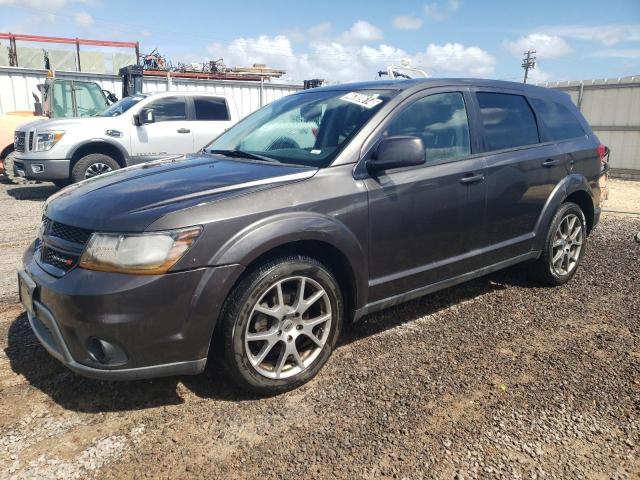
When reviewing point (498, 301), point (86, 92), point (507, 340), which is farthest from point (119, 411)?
point (86, 92)

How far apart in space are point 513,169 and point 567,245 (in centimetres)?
121

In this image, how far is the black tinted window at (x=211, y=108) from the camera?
386 inches

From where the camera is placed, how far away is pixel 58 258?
2.64 metres

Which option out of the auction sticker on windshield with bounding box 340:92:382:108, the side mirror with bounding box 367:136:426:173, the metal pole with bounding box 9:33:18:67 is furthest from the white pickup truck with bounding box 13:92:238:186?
the metal pole with bounding box 9:33:18:67

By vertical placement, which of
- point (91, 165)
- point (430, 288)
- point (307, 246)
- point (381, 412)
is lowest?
point (381, 412)

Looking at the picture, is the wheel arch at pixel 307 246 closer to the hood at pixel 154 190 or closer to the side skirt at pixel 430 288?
the side skirt at pixel 430 288

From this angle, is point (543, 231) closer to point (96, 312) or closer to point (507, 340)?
point (507, 340)

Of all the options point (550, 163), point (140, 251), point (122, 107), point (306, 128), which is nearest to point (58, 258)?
point (140, 251)

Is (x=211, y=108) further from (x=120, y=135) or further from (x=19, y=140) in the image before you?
(x=19, y=140)

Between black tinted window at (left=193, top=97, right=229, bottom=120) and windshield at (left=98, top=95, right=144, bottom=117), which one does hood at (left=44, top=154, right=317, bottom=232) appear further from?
black tinted window at (left=193, top=97, right=229, bottom=120)

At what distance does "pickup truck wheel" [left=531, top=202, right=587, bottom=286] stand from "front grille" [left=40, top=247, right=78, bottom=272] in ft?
12.1

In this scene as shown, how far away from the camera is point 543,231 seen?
4.30 meters

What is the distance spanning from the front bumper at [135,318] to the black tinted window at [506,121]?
7.94ft

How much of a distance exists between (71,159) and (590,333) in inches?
330
